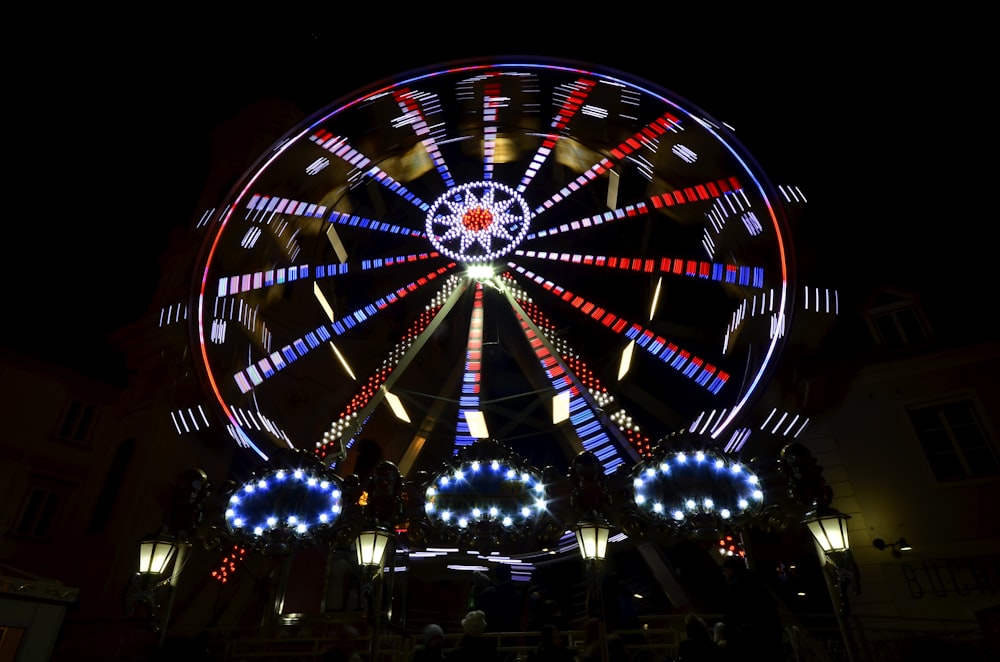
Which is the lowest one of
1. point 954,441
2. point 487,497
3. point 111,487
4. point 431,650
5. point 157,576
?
point 431,650

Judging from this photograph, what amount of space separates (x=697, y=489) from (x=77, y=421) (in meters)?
15.7

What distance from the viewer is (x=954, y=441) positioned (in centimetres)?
1158

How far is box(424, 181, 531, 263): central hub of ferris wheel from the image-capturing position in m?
12.5

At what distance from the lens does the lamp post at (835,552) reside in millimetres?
7164

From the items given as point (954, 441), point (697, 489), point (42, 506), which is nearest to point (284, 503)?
point (697, 489)

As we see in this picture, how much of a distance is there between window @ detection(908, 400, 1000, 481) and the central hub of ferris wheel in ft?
29.3

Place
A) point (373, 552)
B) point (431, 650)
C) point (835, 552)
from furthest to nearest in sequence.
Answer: point (373, 552)
point (835, 552)
point (431, 650)

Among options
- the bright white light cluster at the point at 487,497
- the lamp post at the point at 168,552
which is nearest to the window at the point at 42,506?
the lamp post at the point at 168,552

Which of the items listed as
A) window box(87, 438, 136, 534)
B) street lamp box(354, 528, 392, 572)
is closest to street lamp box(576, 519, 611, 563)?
street lamp box(354, 528, 392, 572)

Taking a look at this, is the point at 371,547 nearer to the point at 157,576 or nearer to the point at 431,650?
the point at 431,650

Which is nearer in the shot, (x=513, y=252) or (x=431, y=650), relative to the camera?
(x=431, y=650)

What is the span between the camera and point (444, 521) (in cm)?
866

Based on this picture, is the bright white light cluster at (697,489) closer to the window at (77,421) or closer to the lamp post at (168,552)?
the lamp post at (168,552)

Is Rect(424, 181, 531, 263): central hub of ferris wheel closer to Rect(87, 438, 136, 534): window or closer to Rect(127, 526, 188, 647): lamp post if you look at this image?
Rect(127, 526, 188, 647): lamp post
